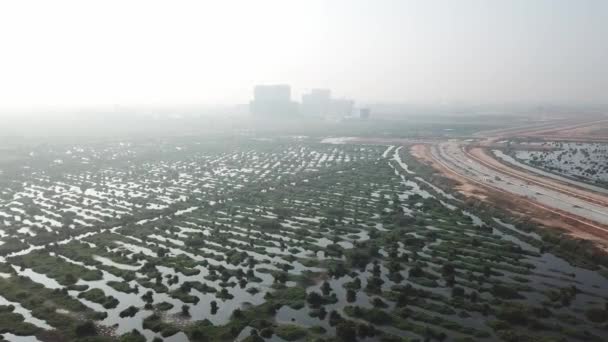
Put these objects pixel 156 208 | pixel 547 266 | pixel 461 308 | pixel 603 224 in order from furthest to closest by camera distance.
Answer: pixel 156 208 < pixel 603 224 < pixel 547 266 < pixel 461 308

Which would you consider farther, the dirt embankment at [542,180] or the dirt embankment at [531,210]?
the dirt embankment at [542,180]

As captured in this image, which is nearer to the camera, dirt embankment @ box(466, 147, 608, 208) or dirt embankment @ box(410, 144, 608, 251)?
dirt embankment @ box(410, 144, 608, 251)

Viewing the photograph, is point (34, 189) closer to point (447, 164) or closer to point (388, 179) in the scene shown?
point (388, 179)

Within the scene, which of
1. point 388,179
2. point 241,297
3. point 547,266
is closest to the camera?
point 241,297

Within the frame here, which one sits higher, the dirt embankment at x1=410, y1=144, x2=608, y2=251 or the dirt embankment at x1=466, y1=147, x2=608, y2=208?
the dirt embankment at x1=466, y1=147, x2=608, y2=208

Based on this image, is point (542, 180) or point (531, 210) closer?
point (531, 210)

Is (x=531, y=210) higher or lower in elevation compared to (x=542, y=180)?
lower

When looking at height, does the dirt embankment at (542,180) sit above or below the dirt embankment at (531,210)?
above

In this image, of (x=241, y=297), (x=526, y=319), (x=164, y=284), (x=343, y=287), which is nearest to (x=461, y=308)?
(x=526, y=319)
